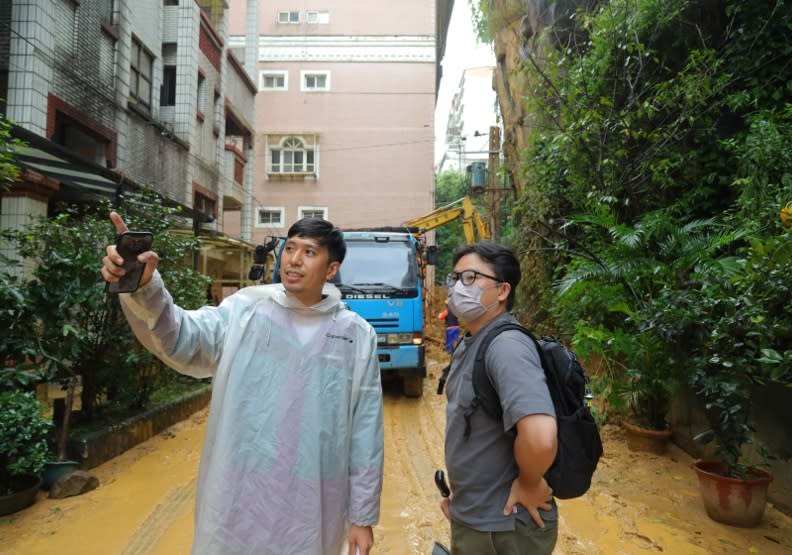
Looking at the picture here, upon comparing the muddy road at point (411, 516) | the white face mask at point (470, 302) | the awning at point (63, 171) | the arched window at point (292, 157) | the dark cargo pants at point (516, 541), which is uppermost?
the arched window at point (292, 157)

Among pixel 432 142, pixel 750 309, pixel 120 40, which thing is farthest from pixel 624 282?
pixel 432 142

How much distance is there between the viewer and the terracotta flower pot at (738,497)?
380 centimetres

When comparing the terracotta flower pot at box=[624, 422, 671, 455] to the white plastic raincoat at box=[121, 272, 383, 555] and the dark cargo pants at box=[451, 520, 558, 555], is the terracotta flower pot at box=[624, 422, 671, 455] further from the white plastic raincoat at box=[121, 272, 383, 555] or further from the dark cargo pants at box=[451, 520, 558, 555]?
the white plastic raincoat at box=[121, 272, 383, 555]

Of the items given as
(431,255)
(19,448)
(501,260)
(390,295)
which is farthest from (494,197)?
(501,260)

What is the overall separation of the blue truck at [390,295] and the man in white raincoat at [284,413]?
5.76 meters

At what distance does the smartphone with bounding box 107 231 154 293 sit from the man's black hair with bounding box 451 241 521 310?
49.1 inches

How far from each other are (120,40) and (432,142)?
15999 mm

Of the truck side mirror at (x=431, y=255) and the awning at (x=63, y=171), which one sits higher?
the awning at (x=63, y=171)

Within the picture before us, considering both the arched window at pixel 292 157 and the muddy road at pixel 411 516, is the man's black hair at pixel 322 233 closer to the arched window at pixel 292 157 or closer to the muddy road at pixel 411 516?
the muddy road at pixel 411 516

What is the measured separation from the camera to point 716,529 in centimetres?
389

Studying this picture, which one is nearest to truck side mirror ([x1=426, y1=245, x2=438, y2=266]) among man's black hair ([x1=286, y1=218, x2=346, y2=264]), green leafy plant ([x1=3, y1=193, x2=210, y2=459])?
green leafy plant ([x1=3, y1=193, x2=210, y2=459])

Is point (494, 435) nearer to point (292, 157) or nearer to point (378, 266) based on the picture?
point (378, 266)

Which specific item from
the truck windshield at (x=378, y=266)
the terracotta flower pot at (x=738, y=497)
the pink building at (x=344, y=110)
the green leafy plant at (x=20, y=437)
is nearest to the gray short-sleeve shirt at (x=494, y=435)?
the terracotta flower pot at (x=738, y=497)

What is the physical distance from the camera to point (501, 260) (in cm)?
214
